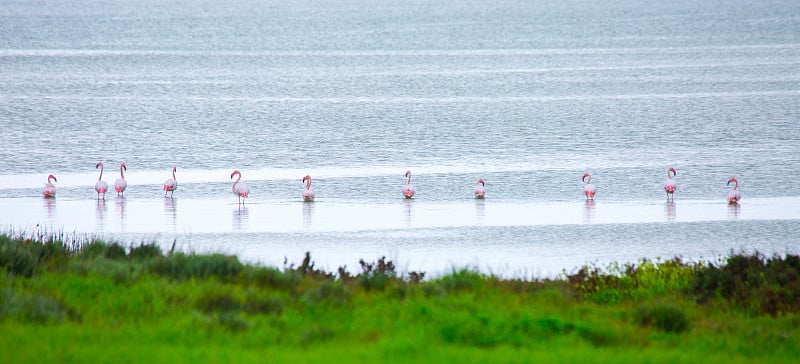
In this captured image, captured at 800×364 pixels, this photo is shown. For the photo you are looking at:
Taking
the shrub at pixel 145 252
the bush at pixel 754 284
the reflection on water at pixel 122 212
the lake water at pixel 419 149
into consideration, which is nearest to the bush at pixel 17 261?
the shrub at pixel 145 252

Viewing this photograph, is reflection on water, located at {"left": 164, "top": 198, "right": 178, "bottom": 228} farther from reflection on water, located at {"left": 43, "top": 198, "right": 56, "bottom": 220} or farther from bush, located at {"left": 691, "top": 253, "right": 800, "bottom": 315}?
bush, located at {"left": 691, "top": 253, "right": 800, "bottom": 315}

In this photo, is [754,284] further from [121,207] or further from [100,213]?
[121,207]

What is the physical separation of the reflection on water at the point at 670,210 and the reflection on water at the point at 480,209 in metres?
3.52

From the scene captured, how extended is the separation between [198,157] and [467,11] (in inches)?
6373

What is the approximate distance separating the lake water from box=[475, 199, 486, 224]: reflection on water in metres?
0.06

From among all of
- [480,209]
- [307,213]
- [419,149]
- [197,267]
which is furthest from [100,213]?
[419,149]

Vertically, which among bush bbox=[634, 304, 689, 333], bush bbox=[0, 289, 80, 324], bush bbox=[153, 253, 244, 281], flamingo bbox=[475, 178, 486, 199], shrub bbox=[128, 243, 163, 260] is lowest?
bush bbox=[634, 304, 689, 333]

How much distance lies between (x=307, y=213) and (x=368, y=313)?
12.2 metres

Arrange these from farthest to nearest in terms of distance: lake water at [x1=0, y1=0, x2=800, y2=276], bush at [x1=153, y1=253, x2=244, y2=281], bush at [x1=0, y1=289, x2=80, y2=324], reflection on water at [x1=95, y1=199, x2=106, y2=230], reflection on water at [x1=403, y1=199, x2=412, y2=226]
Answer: reflection on water at [x1=403, y1=199, x2=412, y2=226] → reflection on water at [x1=95, y1=199, x2=106, y2=230] → lake water at [x1=0, y1=0, x2=800, y2=276] → bush at [x1=153, y1=253, x2=244, y2=281] → bush at [x1=0, y1=289, x2=80, y2=324]

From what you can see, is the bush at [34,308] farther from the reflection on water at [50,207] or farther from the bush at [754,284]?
the reflection on water at [50,207]

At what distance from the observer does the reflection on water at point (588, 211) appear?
67.7ft

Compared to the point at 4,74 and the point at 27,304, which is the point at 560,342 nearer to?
the point at 27,304

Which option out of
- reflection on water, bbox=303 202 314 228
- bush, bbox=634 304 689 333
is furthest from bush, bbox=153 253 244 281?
reflection on water, bbox=303 202 314 228

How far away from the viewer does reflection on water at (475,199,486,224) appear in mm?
21008
